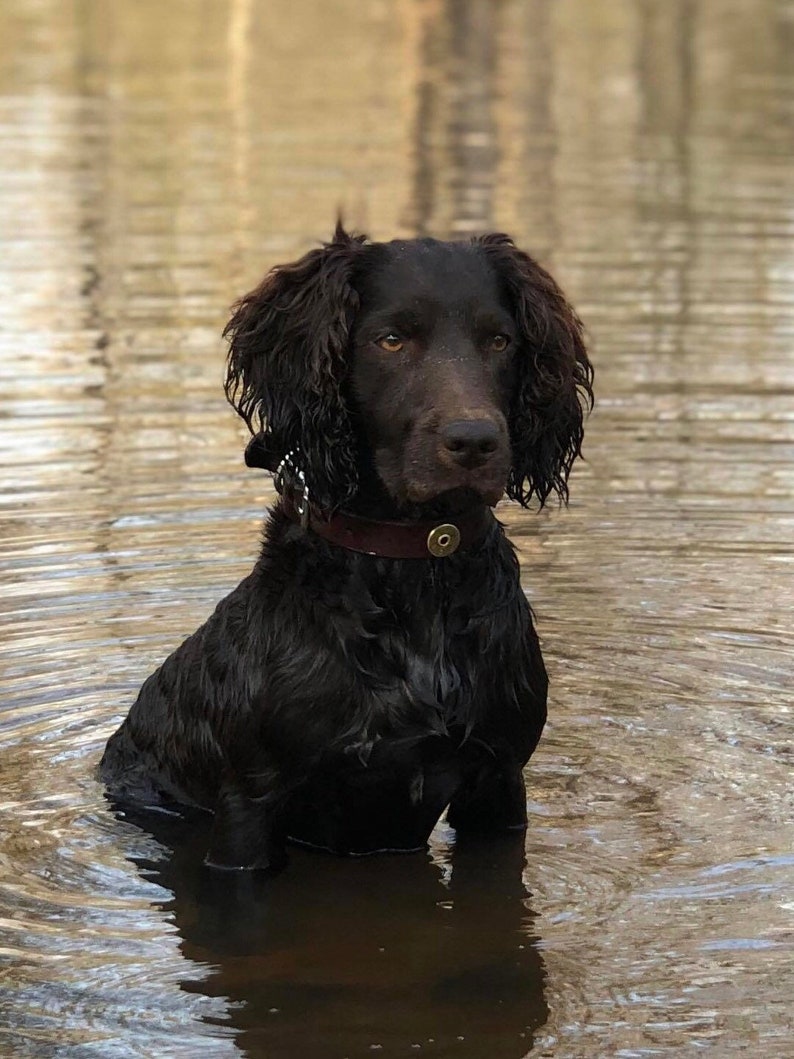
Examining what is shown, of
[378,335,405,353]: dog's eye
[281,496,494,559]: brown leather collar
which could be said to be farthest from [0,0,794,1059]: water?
[378,335,405,353]: dog's eye

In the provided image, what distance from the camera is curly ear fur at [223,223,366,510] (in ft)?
17.9

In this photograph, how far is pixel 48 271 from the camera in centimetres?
1656

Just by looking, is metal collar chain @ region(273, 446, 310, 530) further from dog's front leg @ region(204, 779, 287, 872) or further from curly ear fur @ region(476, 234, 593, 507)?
dog's front leg @ region(204, 779, 287, 872)

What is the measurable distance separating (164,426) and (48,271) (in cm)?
551

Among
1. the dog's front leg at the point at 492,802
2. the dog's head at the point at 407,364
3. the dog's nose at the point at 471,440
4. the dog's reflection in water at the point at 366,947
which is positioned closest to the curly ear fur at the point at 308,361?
the dog's head at the point at 407,364

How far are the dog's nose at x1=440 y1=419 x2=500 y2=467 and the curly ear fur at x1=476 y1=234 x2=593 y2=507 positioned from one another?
0.48 m

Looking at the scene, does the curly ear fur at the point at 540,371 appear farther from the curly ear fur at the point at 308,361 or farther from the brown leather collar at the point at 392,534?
the curly ear fur at the point at 308,361

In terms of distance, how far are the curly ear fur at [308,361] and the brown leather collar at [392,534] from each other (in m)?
0.08

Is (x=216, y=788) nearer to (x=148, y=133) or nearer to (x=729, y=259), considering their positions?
(x=729, y=259)

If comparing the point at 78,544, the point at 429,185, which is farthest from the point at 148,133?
the point at 78,544

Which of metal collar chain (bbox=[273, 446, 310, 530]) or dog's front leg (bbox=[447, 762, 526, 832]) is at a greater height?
metal collar chain (bbox=[273, 446, 310, 530])

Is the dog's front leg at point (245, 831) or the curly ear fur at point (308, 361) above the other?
the curly ear fur at point (308, 361)

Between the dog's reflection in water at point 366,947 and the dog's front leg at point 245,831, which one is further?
the dog's front leg at point 245,831

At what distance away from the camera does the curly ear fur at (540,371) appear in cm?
562
